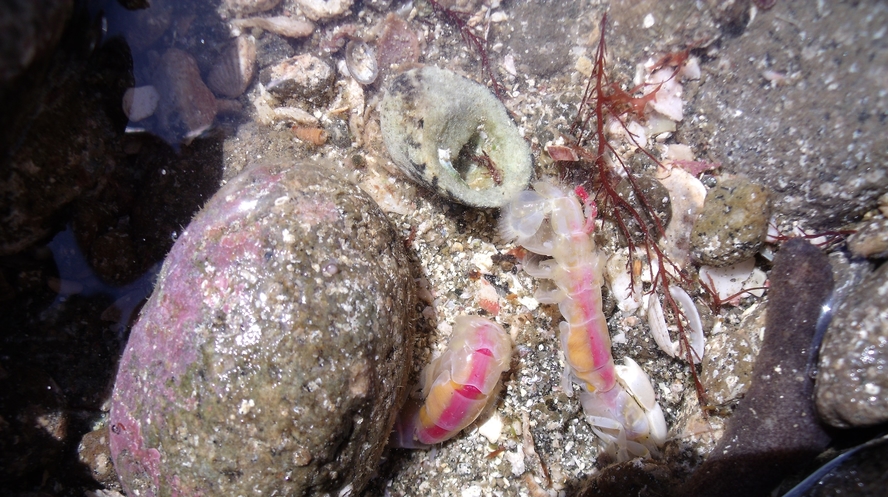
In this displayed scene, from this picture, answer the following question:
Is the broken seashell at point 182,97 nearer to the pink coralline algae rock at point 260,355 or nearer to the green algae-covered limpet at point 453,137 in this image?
the pink coralline algae rock at point 260,355

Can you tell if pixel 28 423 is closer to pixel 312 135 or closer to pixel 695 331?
pixel 312 135

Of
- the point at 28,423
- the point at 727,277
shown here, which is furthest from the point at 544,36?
the point at 28,423

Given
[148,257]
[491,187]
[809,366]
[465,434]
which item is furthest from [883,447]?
[148,257]

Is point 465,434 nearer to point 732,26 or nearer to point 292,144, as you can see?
point 292,144

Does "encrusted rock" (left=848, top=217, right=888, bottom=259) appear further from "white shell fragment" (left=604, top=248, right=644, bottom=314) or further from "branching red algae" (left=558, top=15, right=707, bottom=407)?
"white shell fragment" (left=604, top=248, right=644, bottom=314)

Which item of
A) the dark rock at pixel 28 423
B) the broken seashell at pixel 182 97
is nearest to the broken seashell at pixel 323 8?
the broken seashell at pixel 182 97

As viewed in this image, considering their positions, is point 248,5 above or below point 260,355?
above
